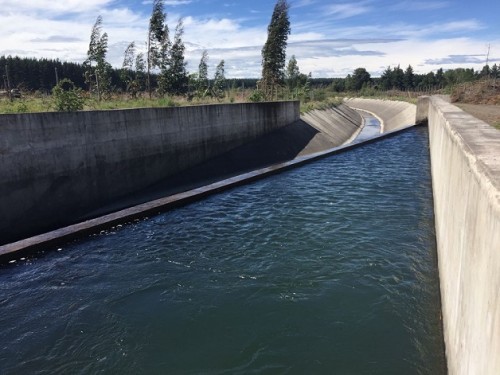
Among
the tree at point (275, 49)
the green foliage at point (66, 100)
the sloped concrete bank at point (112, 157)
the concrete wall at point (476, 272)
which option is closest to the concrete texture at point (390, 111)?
the tree at point (275, 49)

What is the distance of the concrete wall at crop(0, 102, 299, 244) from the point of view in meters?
13.7

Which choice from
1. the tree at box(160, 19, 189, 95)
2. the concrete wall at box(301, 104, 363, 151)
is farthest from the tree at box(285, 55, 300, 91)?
the tree at box(160, 19, 189, 95)

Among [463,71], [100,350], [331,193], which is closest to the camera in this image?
[100,350]

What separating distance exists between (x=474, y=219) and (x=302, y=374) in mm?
3628

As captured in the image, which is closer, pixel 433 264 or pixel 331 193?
pixel 433 264

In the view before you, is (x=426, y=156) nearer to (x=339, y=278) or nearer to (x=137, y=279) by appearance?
Result: (x=339, y=278)

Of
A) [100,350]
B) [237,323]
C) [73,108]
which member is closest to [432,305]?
[237,323]

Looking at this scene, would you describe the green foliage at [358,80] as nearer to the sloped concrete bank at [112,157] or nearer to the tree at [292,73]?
the tree at [292,73]

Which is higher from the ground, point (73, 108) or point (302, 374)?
point (73, 108)

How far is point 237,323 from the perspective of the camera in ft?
25.3

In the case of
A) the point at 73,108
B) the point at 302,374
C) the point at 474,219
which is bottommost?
the point at 302,374

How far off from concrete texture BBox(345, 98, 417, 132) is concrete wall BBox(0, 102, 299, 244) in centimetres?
2918

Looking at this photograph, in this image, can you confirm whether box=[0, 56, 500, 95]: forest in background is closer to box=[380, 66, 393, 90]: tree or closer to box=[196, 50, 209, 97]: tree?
box=[380, 66, 393, 90]: tree

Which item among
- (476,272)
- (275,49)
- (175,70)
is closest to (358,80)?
(275,49)
